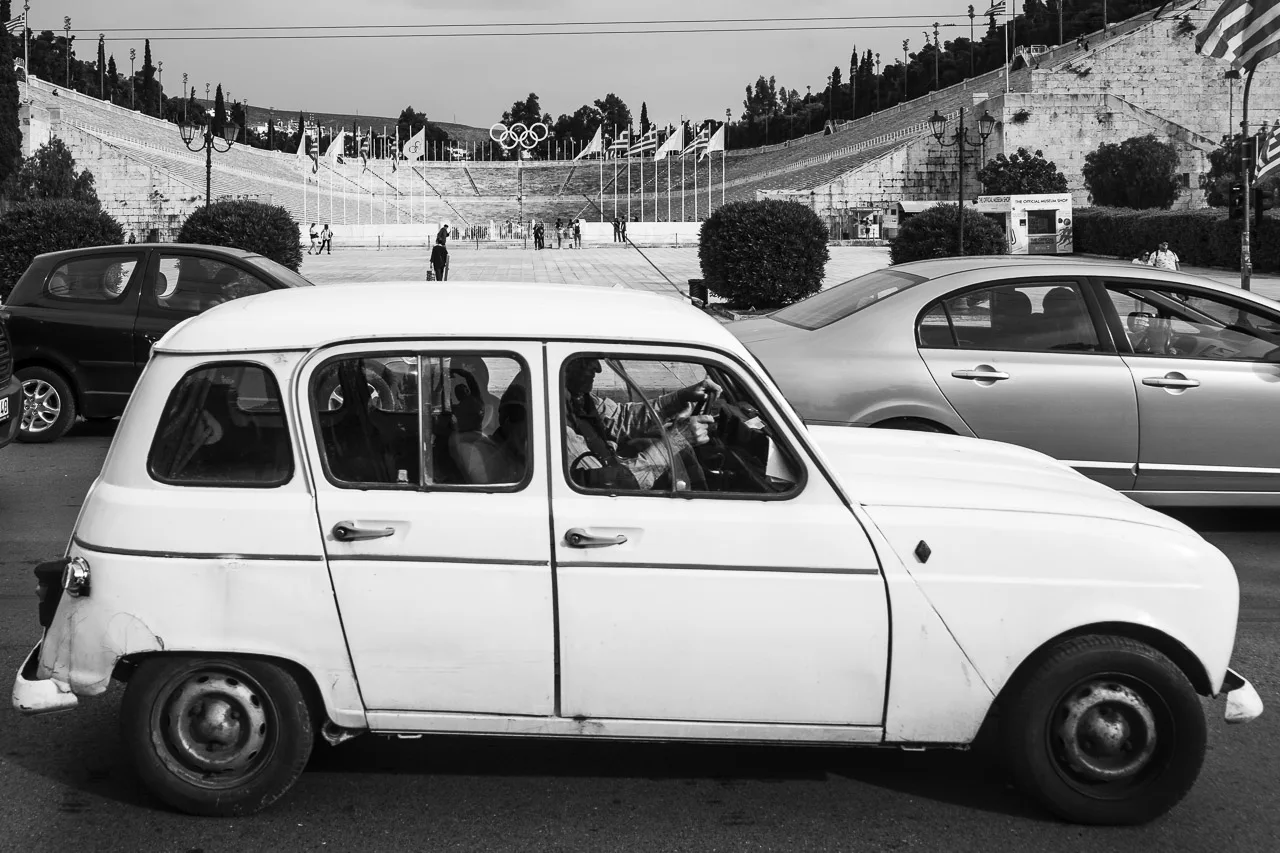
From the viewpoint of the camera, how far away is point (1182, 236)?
36.3 metres

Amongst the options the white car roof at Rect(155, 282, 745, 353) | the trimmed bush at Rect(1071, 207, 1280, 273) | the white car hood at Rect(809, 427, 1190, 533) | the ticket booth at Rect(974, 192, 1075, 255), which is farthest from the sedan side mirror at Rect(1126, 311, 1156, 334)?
the ticket booth at Rect(974, 192, 1075, 255)

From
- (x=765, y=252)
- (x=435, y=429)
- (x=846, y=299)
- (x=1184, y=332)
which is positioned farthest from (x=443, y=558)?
(x=765, y=252)

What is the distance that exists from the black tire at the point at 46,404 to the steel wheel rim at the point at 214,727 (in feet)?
23.6

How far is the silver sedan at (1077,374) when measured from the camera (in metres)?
6.35

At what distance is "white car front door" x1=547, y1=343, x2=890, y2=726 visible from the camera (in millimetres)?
3158

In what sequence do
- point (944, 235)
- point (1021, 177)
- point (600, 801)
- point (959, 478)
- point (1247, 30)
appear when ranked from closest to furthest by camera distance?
point (600, 801)
point (959, 478)
point (1247, 30)
point (944, 235)
point (1021, 177)

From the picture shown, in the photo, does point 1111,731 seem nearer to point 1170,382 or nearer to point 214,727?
point 214,727

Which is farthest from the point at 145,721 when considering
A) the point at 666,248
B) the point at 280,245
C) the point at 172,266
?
the point at 666,248

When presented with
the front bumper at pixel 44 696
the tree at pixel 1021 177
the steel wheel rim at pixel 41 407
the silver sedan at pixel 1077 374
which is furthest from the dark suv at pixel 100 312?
the tree at pixel 1021 177

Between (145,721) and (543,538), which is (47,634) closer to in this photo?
(145,721)

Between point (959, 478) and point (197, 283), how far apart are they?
7.53 metres

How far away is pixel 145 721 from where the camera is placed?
10.6 feet

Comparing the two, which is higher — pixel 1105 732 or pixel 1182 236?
pixel 1182 236

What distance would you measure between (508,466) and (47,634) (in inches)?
49.3
